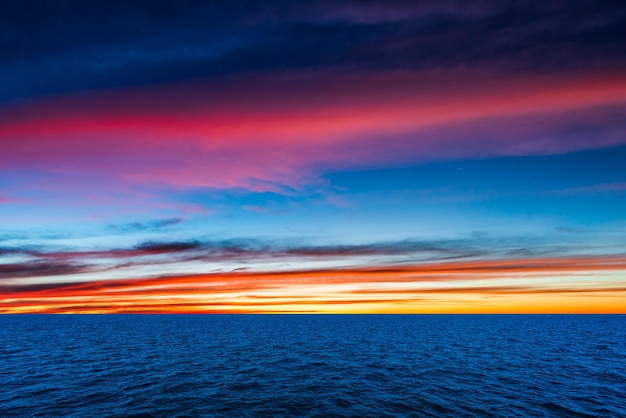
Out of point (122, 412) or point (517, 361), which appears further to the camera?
point (517, 361)

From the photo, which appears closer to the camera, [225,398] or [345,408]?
[345,408]

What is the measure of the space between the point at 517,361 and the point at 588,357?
20141 mm

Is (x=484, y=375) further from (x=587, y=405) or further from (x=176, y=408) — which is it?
(x=176, y=408)

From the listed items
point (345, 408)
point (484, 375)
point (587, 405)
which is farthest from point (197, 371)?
point (587, 405)

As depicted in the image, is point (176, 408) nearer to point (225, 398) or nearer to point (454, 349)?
point (225, 398)

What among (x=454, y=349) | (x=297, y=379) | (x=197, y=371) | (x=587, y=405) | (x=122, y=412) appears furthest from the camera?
(x=454, y=349)

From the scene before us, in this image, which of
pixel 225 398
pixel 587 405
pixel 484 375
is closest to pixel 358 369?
pixel 484 375

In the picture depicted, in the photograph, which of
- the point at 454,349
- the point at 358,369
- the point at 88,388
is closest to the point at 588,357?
the point at 454,349

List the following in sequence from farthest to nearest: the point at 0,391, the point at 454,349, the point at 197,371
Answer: the point at 454,349, the point at 197,371, the point at 0,391

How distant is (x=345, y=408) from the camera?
3484 cm

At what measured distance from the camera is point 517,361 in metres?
63.4

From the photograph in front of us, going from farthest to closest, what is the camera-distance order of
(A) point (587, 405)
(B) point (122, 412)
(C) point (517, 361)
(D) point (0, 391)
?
(C) point (517, 361) → (D) point (0, 391) → (A) point (587, 405) → (B) point (122, 412)

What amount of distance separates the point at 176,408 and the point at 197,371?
67.0 ft

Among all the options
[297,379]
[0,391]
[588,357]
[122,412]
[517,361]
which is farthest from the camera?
[588,357]
